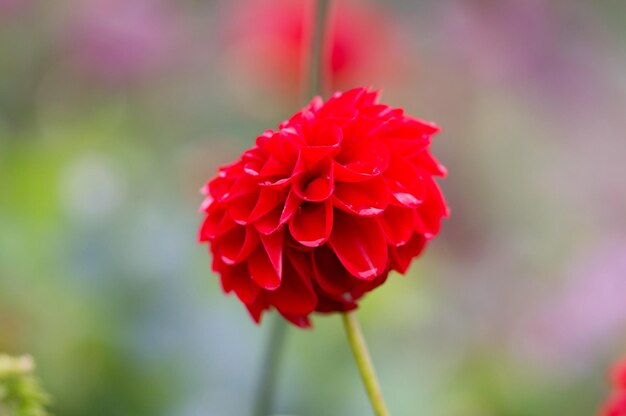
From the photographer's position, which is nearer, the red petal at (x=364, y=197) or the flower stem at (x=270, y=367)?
the red petal at (x=364, y=197)

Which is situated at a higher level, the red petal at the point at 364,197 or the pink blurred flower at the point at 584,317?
the pink blurred flower at the point at 584,317

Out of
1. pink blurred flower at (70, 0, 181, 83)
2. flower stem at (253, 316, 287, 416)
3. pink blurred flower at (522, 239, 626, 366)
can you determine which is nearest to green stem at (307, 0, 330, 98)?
flower stem at (253, 316, 287, 416)

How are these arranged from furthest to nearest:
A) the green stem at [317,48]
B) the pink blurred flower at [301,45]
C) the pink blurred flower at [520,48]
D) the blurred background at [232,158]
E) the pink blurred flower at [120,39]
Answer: the pink blurred flower at [520,48] → the pink blurred flower at [120,39] → the pink blurred flower at [301,45] → the blurred background at [232,158] → the green stem at [317,48]

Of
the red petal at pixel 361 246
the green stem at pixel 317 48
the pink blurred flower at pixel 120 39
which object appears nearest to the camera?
the red petal at pixel 361 246

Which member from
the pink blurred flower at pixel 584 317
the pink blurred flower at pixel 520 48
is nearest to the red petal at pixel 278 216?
the pink blurred flower at pixel 584 317

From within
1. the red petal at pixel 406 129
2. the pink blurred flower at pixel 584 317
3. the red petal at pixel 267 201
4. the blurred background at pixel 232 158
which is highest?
the blurred background at pixel 232 158

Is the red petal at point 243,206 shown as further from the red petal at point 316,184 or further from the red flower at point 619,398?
the red flower at point 619,398
